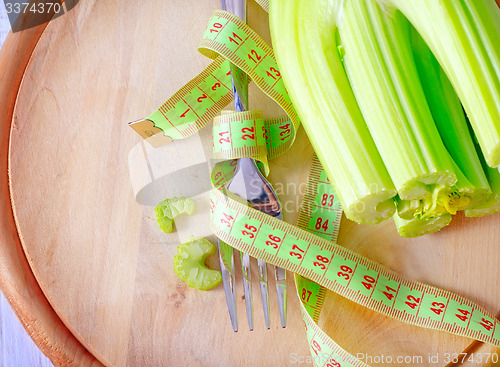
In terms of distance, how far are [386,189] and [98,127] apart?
0.79 metres

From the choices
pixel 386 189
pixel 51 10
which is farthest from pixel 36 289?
pixel 386 189

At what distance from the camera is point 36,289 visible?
135 centimetres

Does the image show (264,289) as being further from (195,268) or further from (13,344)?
(13,344)

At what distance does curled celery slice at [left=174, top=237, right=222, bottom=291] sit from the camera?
1310 mm

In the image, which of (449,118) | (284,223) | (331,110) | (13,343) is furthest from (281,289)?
(13,343)

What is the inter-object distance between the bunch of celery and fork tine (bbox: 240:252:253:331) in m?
0.31

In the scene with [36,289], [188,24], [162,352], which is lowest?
[162,352]

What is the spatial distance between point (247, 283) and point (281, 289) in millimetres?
86

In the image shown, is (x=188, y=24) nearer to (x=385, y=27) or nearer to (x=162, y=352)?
(x=385, y=27)

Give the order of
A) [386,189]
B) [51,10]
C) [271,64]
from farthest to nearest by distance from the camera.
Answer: [51,10] → [271,64] → [386,189]

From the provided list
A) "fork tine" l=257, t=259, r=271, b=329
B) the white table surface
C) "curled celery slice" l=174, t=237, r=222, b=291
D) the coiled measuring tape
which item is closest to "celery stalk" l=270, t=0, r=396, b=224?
Result: the coiled measuring tape

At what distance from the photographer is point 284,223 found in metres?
1.30

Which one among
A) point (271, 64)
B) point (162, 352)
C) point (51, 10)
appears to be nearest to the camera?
point (162, 352)

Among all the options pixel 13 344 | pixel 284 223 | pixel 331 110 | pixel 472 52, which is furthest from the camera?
pixel 13 344
